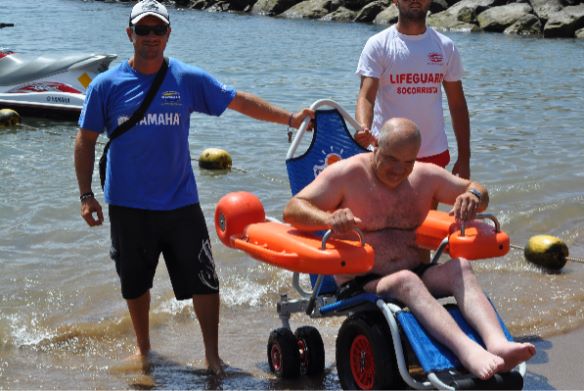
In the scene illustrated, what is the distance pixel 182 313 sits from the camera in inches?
257

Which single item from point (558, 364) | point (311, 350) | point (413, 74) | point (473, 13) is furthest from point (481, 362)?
point (473, 13)

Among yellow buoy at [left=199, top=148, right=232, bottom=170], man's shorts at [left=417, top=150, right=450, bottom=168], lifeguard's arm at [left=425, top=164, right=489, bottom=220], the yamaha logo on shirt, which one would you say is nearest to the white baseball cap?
the yamaha logo on shirt

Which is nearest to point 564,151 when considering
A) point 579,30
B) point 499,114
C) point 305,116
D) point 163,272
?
point 499,114

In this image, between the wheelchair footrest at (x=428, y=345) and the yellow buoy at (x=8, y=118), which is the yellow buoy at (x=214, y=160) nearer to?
the yellow buoy at (x=8, y=118)

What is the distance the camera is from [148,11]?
4.93 m

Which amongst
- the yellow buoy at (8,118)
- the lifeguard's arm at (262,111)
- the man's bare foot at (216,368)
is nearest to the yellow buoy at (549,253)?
the lifeguard's arm at (262,111)

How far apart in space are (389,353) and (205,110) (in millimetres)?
1747

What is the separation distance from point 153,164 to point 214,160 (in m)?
6.51

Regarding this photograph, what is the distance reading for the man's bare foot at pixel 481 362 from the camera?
400cm

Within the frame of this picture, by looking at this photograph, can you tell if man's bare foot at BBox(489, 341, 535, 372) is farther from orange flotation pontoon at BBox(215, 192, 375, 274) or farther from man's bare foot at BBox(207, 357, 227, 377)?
man's bare foot at BBox(207, 357, 227, 377)

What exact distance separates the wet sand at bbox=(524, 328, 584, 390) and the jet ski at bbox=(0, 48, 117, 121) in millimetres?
9652

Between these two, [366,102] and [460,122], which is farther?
[460,122]

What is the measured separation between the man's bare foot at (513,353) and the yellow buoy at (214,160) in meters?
7.70

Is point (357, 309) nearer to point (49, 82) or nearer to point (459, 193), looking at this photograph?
point (459, 193)
